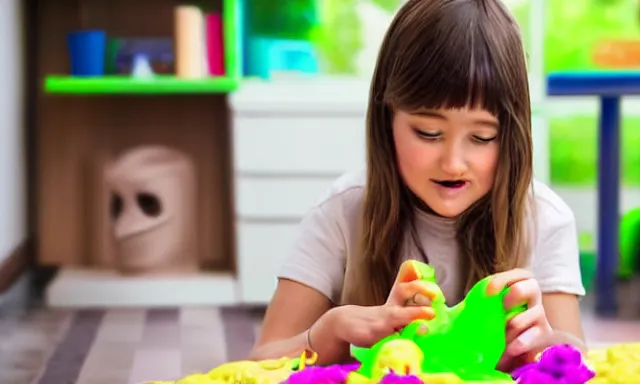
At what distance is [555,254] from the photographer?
114cm

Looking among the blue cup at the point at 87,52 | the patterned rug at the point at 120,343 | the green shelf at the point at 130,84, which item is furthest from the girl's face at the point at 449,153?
the blue cup at the point at 87,52

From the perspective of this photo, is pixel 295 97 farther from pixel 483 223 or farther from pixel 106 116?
pixel 483 223

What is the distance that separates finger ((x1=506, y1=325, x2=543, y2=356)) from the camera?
944mm

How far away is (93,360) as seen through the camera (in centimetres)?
196

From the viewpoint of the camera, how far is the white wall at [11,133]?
8.37 ft

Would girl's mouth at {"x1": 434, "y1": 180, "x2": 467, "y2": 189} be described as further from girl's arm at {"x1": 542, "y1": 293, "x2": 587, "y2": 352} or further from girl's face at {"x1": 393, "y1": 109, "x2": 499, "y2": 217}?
girl's arm at {"x1": 542, "y1": 293, "x2": 587, "y2": 352}

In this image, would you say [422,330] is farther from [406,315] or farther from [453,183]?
[453,183]

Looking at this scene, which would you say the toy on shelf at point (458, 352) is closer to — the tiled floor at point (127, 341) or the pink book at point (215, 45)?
the tiled floor at point (127, 341)

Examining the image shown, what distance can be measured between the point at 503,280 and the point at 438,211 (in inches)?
5.6

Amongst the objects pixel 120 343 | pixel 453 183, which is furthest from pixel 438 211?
pixel 120 343

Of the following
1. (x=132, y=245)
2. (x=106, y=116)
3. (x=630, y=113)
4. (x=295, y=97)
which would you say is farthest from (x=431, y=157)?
(x=630, y=113)

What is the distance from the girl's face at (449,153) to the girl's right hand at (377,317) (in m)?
0.13

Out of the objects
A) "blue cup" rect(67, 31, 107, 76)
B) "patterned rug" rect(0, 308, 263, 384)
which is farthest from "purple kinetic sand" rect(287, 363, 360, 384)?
"blue cup" rect(67, 31, 107, 76)

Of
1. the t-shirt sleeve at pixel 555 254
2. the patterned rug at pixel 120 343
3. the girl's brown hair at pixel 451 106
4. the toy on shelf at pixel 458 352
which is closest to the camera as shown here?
the toy on shelf at pixel 458 352
